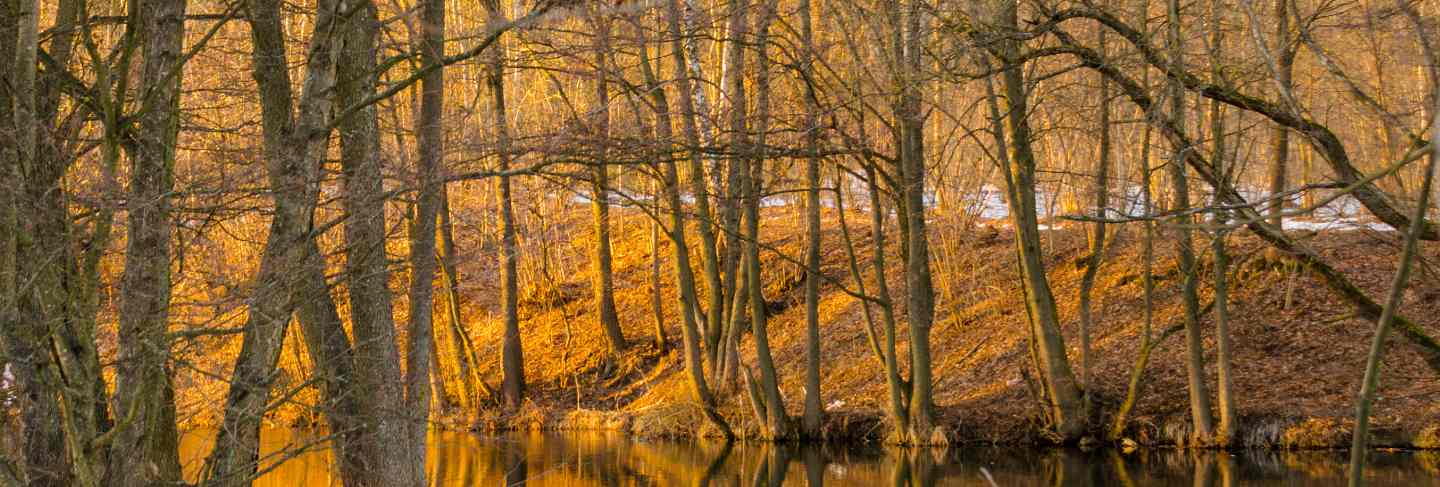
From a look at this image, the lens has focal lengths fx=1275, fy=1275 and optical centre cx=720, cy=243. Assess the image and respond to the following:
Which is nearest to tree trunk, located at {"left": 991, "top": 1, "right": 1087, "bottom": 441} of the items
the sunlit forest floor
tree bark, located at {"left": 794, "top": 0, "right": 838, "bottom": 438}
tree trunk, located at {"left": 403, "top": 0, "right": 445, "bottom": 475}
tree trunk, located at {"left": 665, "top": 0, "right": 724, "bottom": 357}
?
the sunlit forest floor

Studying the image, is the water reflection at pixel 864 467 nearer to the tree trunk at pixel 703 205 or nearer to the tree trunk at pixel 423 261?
the tree trunk at pixel 703 205

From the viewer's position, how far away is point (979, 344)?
63.7 feet

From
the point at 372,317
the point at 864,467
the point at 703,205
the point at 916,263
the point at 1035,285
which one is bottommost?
the point at 864,467

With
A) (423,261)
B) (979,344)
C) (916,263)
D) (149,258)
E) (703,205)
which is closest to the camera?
(149,258)

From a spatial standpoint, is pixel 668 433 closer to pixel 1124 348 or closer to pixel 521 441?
pixel 521 441

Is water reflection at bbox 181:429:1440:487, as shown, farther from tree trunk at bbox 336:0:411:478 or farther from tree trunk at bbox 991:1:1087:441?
tree trunk at bbox 336:0:411:478

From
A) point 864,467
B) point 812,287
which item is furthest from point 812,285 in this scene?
point 864,467

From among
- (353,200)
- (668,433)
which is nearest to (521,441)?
(668,433)

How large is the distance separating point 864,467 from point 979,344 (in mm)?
5290

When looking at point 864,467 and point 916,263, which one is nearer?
point 864,467

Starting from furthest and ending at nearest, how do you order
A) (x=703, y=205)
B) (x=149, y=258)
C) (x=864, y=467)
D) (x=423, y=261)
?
1. (x=703, y=205)
2. (x=864, y=467)
3. (x=423, y=261)
4. (x=149, y=258)

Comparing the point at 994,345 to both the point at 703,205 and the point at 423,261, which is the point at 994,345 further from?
the point at 423,261

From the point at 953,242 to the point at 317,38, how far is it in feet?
49.9

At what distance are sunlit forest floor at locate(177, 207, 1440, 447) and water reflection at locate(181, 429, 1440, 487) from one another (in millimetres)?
755
